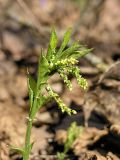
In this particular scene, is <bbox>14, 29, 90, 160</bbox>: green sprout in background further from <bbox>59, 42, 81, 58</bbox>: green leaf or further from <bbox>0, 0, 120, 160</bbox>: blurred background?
<bbox>0, 0, 120, 160</bbox>: blurred background

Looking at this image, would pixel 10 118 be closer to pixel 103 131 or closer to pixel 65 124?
pixel 65 124

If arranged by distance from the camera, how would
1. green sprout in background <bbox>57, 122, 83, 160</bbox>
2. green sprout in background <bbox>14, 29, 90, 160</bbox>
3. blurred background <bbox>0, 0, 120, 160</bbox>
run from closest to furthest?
green sprout in background <bbox>14, 29, 90, 160</bbox> → green sprout in background <bbox>57, 122, 83, 160</bbox> → blurred background <bbox>0, 0, 120, 160</bbox>

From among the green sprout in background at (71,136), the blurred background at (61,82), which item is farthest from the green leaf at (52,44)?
the green sprout in background at (71,136)

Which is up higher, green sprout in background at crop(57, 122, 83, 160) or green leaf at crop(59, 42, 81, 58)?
green leaf at crop(59, 42, 81, 58)

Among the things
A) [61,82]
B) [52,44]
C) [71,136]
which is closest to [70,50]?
[52,44]

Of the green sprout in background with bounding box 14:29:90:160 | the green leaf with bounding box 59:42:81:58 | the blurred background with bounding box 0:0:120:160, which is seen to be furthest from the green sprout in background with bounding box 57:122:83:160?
the green leaf with bounding box 59:42:81:58

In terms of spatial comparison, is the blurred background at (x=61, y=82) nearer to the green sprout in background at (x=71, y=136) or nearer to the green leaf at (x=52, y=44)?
the green sprout in background at (x=71, y=136)

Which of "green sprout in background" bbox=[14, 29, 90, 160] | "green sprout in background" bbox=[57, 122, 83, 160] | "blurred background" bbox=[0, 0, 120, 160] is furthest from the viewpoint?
"blurred background" bbox=[0, 0, 120, 160]

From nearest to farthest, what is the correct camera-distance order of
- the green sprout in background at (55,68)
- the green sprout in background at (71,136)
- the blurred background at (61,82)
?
1. the green sprout in background at (55,68)
2. the green sprout in background at (71,136)
3. the blurred background at (61,82)
